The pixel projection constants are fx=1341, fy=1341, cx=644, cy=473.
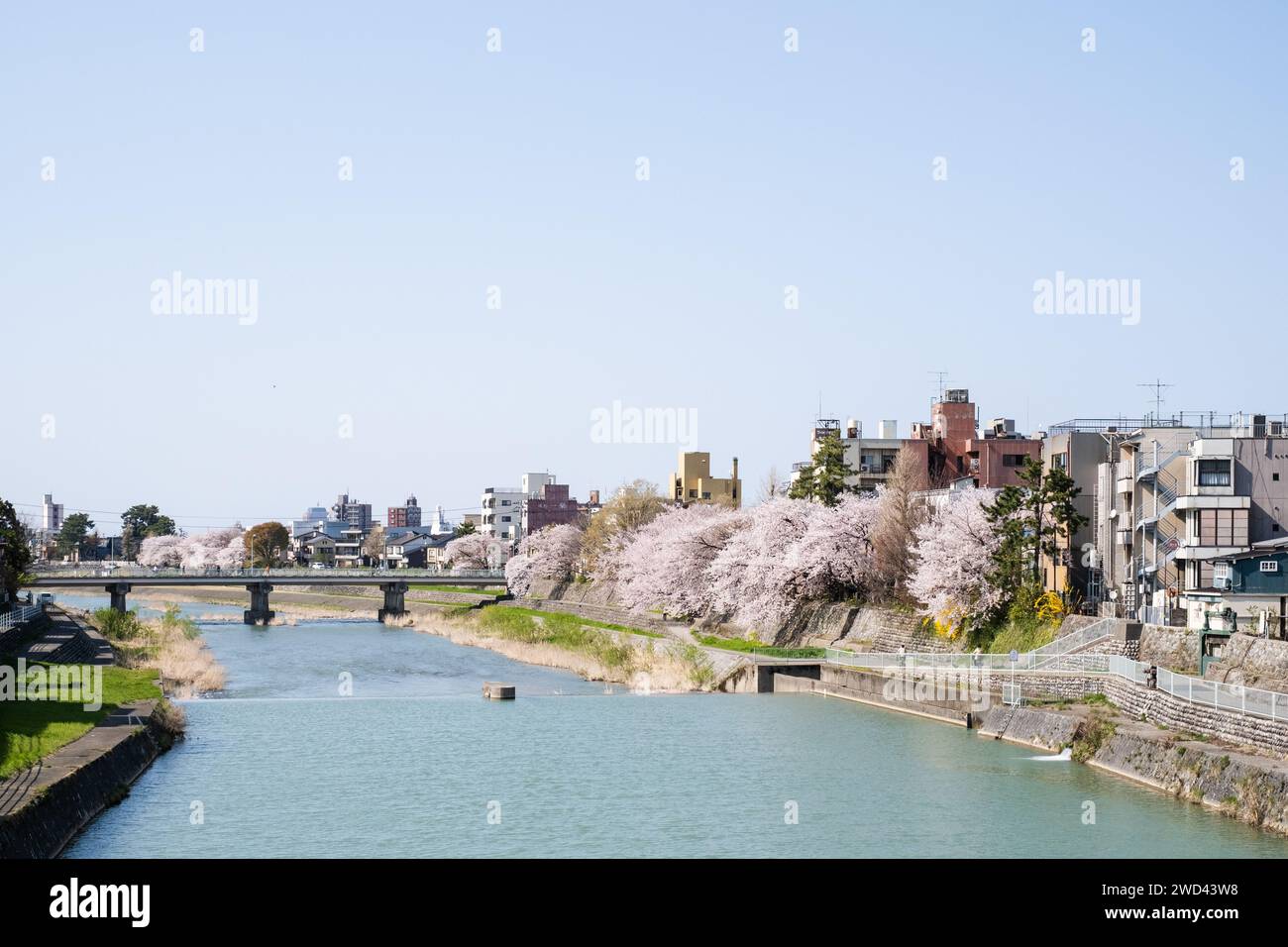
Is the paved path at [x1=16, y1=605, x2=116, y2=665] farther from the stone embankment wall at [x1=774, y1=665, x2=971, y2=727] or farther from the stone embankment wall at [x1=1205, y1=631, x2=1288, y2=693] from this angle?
the stone embankment wall at [x1=1205, y1=631, x2=1288, y2=693]

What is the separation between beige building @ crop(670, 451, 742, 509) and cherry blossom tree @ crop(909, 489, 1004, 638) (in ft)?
213

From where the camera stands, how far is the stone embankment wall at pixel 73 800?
21156 mm

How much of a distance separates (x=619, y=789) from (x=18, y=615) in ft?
136

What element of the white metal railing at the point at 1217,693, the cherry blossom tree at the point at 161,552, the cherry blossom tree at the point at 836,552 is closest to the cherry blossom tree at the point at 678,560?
the cherry blossom tree at the point at 836,552

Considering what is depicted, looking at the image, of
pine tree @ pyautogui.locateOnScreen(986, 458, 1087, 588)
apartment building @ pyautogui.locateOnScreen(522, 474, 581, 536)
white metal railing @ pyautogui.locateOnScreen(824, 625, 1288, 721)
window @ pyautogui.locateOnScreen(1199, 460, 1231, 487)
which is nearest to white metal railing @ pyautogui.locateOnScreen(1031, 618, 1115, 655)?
white metal railing @ pyautogui.locateOnScreen(824, 625, 1288, 721)

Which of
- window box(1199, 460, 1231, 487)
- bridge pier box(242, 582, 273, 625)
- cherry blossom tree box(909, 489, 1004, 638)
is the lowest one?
bridge pier box(242, 582, 273, 625)

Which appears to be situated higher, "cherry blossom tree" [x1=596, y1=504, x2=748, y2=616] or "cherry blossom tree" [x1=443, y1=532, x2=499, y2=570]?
"cherry blossom tree" [x1=596, y1=504, x2=748, y2=616]

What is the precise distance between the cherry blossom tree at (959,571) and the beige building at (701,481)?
65.0m

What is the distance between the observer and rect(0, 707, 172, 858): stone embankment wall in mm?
21156

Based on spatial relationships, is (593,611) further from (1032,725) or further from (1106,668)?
(1032,725)

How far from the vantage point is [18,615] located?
201 feet

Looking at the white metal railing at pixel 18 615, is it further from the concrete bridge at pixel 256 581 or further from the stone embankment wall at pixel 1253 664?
the stone embankment wall at pixel 1253 664

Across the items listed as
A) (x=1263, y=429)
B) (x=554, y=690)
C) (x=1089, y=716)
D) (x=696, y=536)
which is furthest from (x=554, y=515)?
(x=1089, y=716)
